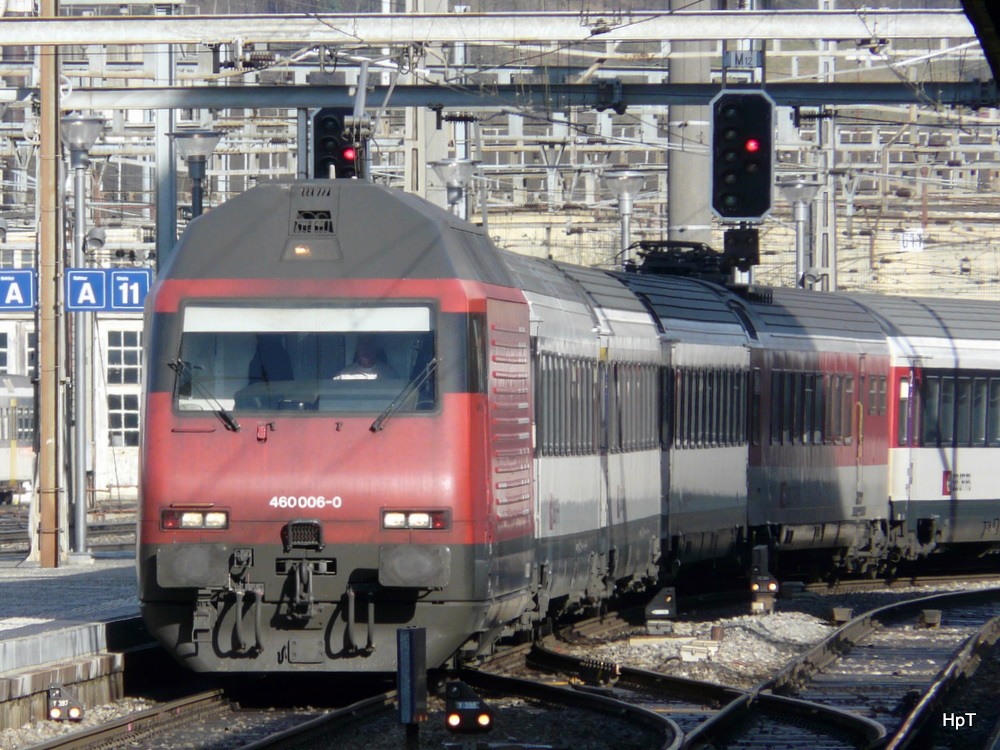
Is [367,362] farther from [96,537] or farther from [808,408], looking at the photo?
[96,537]

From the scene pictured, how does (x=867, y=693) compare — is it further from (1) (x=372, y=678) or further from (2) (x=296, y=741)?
(2) (x=296, y=741)

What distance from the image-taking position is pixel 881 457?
21828 millimetres

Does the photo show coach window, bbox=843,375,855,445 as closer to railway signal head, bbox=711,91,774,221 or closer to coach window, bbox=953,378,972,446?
coach window, bbox=953,378,972,446

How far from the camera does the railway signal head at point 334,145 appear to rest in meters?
16.6

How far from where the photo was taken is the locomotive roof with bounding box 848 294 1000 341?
74.4 ft

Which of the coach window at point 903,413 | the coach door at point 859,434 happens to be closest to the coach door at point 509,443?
the coach door at point 859,434

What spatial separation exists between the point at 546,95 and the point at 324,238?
7774 mm

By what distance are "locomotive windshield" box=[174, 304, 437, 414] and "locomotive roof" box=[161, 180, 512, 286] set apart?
293mm

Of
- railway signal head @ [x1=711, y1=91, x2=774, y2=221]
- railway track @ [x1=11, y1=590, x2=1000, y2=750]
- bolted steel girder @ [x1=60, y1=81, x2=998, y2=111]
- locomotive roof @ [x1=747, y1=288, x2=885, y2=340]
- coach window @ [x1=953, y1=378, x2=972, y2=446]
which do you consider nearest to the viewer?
railway track @ [x1=11, y1=590, x2=1000, y2=750]

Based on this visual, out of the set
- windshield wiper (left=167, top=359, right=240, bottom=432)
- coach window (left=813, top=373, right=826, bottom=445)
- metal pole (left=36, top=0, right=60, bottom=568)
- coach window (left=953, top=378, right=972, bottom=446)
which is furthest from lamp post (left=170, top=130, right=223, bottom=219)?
coach window (left=953, top=378, right=972, bottom=446)

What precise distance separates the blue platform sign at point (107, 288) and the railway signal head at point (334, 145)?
2.34 m

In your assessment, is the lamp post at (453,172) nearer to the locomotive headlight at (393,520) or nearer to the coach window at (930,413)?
the coach window at (930,413)

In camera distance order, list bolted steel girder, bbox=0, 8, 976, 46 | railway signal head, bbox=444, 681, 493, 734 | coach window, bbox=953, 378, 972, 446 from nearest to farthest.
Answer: railway signal head, bbox=444, 681, 493, 734 → bolted steel girder, bbox=0, 8, 976, 46 → coach window, bbox=953, 378, 972, 446

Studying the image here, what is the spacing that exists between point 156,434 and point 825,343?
11.7m
